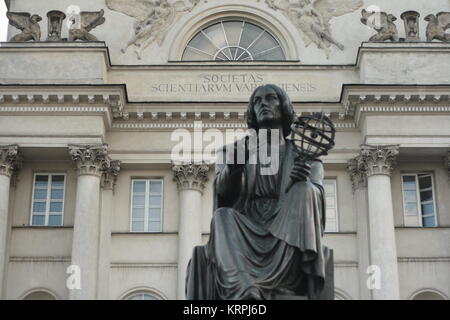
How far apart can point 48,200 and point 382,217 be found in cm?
928

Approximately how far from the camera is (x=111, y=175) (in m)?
27.1

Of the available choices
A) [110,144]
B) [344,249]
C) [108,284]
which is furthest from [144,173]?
[344,249]

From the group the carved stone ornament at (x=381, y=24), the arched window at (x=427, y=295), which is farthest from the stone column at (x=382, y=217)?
the carved stone ornament at (x=381, y=24)

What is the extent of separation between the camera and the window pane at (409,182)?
90.0ft

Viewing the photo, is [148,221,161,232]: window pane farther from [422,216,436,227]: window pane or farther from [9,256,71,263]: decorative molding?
[422,216,436,227]: window pane

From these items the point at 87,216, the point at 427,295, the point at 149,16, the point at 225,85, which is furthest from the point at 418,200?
the point at 149,16

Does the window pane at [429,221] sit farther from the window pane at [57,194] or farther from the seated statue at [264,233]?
the seated statue at [264,233]

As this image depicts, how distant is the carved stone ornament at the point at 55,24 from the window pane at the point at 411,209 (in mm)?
11020

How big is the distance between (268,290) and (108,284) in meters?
20.2

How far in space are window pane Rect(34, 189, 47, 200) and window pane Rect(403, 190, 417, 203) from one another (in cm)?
1014

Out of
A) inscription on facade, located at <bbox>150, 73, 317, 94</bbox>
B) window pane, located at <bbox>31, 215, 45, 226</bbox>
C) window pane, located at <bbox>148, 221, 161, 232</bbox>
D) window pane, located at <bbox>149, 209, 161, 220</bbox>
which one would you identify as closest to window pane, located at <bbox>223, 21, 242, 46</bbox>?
inscription on facade, located at <bbox>150, 73, 317, 94</bbox>

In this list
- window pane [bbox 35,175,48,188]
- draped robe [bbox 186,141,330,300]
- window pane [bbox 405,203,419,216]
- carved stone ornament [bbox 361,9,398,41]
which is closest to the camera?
draped robe [bbox 186,141,330,300]

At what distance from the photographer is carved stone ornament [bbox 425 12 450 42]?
28016 millimetres

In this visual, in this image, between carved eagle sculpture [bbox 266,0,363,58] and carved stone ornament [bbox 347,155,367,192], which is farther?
carved eagle sculpture [bbox 266,0,363,58]
